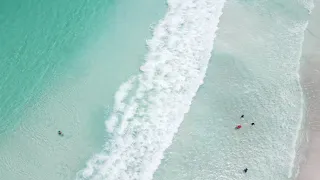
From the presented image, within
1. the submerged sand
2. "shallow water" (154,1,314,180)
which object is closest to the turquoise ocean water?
"shallow water" (154,1,314,180)

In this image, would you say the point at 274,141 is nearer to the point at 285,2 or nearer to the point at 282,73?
the point at 282,73

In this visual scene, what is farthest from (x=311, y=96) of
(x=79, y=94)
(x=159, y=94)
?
(x=79, y=94)

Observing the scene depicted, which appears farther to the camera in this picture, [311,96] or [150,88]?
[150,88]

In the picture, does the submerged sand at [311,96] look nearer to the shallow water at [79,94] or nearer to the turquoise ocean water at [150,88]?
the turquoise ocean water at [150,88]

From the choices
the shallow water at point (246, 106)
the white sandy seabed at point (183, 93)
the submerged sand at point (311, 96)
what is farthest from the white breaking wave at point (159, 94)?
the submerged sand at point (311, 96)

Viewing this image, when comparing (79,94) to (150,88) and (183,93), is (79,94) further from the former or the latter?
(183,93)

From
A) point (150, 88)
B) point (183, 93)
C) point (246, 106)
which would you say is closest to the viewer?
point (246, 106)

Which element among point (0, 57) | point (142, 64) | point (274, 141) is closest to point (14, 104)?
point (0, 57)
